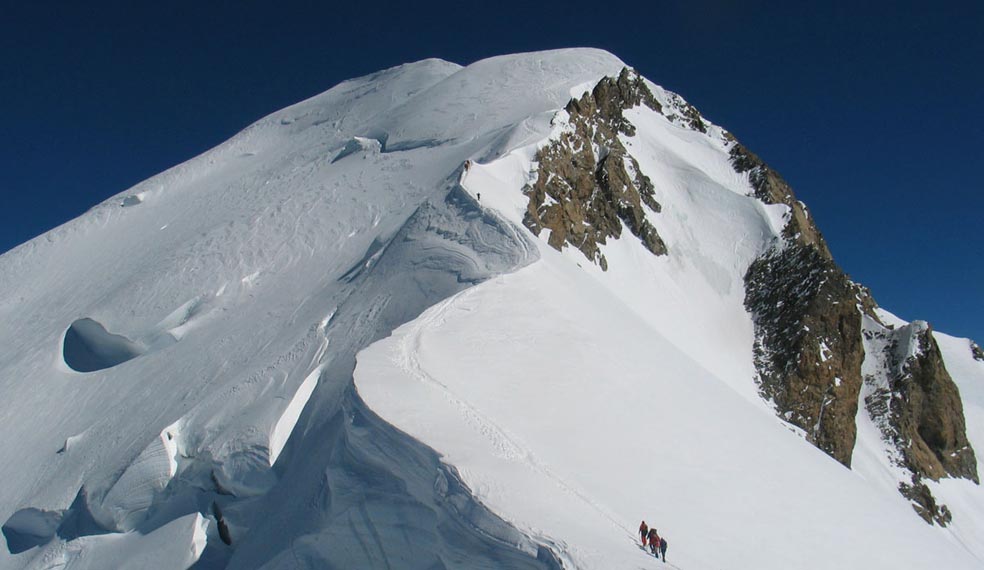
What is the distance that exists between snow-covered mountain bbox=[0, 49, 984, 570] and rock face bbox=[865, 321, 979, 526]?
0.15m

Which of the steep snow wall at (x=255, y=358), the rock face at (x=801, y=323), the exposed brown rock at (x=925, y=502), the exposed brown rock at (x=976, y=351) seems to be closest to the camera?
the steep snow wall at (x=255, y=358)

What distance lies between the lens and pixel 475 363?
10453mm

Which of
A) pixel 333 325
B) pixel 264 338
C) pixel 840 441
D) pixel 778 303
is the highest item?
pixel 778 303

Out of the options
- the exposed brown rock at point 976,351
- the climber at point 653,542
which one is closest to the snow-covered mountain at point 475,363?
the climber at point 653,542

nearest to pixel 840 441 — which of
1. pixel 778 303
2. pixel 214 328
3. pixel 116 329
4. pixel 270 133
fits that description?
pixel 778 303

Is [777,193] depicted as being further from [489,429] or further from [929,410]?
[489,429]

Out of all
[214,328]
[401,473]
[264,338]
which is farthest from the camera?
[214,328]

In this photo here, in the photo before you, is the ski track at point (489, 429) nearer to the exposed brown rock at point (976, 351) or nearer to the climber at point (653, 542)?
the climber at point (653, 542)

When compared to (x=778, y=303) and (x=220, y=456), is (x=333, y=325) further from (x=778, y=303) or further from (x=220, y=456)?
(x=778, y=303)

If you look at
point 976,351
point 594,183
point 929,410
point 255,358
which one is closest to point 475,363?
point 255,358

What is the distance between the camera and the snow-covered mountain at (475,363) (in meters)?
7.95

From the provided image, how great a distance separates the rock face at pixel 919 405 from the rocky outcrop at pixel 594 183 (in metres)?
12.2

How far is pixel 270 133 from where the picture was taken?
136 feet

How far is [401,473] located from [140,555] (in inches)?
286
